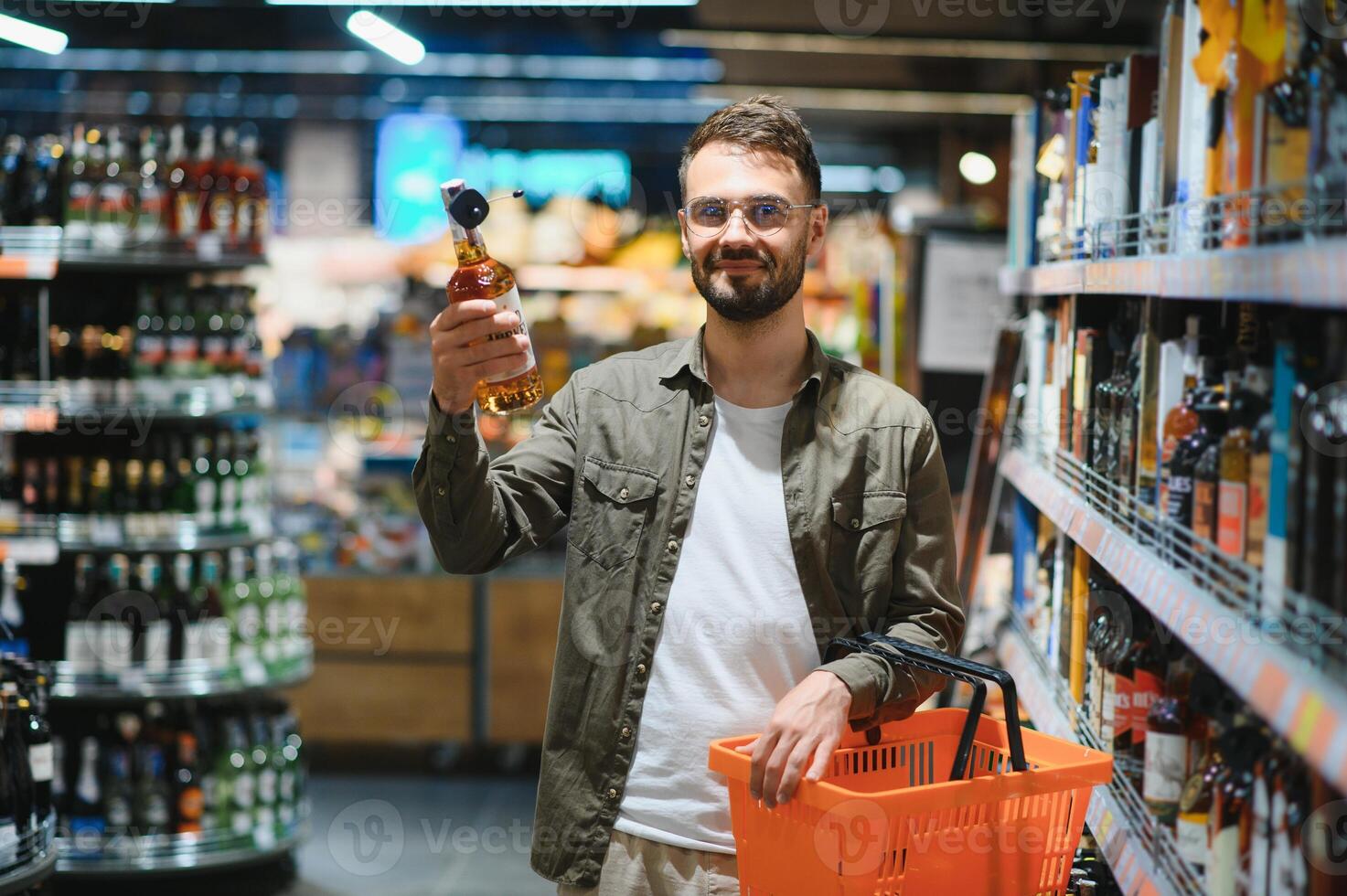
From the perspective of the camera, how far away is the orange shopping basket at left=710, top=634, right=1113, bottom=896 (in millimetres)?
1589

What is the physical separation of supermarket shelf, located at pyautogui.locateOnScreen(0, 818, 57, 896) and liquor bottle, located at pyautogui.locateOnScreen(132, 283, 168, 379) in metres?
1.79

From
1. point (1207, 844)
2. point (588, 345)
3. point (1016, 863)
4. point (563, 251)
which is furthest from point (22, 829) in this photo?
point (563, 251)

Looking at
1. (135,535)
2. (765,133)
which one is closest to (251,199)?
(135,535)

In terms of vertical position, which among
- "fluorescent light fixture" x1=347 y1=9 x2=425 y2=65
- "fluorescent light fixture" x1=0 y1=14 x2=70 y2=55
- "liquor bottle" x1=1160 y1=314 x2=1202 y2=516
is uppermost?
"fluorescent light fixture" x1=347 y1=9 x2=425 y2=65

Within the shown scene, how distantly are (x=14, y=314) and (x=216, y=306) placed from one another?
65 centimetres

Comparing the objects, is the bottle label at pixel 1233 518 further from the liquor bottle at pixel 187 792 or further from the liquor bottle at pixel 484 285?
the liquor bottle at pixel 187 792

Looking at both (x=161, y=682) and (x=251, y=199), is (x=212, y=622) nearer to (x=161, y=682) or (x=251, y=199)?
(x=161, y=682)

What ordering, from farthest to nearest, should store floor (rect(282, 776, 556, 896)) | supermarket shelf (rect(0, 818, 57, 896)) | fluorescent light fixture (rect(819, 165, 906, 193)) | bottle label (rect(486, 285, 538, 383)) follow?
fluorescent light fixture (rect(819, 165, 906, 193)) → store floor (rect(282, 776, 556, 896)) → supermarket shelf (rect(0, 818, 57, 896)) → bottle label (rect(486, 285, 538, 383))

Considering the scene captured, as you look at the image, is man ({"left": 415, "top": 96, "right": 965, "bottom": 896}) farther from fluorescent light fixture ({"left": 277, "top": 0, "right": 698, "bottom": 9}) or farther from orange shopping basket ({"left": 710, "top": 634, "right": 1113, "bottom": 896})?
fluorescent light fixture ({"left": 277, "top": 0, "right": 698, "bottom": 9})

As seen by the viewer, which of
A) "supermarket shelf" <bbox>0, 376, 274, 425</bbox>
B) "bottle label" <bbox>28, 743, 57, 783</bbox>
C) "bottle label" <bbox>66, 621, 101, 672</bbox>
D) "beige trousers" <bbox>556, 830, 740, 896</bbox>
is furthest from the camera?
"bottle label" <bbox>66, 621, 101, 672</bbox>

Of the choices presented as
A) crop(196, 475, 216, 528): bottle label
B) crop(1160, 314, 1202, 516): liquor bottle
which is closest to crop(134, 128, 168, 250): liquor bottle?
crop(196, 475, 216, 528): bottle label

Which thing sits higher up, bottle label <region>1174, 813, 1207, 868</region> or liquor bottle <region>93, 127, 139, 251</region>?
liquor bottle <region>93, 127, 139, 251</region>

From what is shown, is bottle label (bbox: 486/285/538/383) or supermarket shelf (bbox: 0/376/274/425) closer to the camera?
bottle label (bbox: 486/285/538/383)

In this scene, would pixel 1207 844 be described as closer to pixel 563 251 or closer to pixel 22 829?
pixel 22 829
